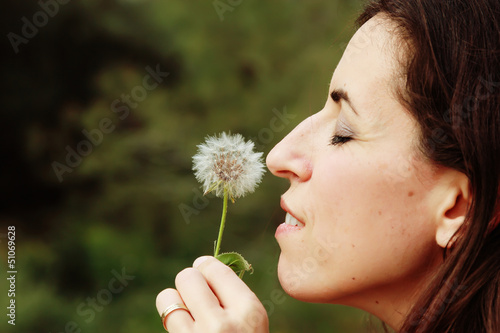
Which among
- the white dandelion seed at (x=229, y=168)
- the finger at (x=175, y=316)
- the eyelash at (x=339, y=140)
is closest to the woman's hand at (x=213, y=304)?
the finger at (x=175, y=316)

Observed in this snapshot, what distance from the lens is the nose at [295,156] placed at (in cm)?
117

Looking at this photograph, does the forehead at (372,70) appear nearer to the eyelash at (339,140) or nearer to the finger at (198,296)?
the eyelash at (339,140)

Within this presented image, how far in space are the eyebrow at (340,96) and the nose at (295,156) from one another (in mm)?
82

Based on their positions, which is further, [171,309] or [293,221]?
[293,221]

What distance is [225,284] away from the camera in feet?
3.62

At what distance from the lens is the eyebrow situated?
1146 mm

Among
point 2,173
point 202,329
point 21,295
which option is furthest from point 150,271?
point 202,329

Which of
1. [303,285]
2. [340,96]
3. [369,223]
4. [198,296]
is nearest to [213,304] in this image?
[198,296]

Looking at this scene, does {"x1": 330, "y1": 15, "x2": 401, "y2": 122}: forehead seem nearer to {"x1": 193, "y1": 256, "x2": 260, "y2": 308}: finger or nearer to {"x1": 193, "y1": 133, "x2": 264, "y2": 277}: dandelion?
{"x1": 193, "y1": 133, "x2": 264, "y2": 277}: dandelion

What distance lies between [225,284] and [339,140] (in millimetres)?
382

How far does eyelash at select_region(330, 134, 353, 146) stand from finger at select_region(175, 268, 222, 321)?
39cm

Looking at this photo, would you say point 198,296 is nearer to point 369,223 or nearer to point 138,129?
point 369,223

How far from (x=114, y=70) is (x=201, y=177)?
256cm

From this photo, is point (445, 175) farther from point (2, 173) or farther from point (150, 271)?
point (2, 173)
